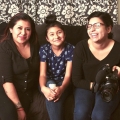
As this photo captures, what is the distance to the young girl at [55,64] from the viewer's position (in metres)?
1.80

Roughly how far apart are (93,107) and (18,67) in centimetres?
61

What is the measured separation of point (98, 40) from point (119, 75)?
0.29 meters

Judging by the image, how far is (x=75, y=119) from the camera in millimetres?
1708

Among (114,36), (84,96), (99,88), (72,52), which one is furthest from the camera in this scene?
(114,36)

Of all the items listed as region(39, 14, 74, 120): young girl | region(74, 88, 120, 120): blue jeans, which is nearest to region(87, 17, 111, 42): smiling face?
region(39, 14, 74, 120): young girl

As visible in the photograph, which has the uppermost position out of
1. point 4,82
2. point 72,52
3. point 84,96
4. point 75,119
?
point 72,52

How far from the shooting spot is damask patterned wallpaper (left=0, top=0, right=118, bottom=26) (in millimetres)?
2531

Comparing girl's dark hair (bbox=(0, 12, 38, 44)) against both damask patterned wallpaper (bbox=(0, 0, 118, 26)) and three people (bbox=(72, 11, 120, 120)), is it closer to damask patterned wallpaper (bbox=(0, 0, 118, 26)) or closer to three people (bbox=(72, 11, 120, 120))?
three people (bbox=(72, 11, 120, 120))

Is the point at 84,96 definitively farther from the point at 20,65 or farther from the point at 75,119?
the point at 20,65

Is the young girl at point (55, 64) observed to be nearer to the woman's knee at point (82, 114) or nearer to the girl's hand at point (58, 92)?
the girl's hand at point (58, 92)

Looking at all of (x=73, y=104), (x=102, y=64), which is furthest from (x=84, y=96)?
(x=102, y=64)

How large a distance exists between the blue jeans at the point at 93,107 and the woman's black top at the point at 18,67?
1.30ft

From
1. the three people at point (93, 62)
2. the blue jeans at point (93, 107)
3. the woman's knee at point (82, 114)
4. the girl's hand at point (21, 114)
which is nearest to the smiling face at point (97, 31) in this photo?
the three people at point (93, 62)

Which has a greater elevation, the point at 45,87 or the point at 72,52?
the point at 72,52
